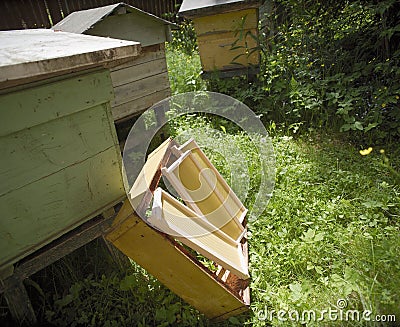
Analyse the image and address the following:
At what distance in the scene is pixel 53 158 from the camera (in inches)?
53.5

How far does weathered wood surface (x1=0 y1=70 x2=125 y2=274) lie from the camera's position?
1242 mm

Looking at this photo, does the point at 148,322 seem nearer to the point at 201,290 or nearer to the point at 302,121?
the point at 201,290

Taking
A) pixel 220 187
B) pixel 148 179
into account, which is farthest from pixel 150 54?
pixel 148 179

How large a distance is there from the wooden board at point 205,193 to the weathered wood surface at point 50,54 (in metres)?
0.70

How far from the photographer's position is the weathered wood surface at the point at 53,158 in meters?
1.24

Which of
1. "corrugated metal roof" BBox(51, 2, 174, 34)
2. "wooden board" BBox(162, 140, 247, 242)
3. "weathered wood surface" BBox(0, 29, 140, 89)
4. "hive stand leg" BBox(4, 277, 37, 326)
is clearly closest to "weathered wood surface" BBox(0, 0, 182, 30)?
"corrugated metal roof" BBox(51, 2, 174, 34)

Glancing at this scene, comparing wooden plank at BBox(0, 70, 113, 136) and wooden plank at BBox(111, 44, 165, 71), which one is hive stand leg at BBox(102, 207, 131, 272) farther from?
wooden plank at BBox(111, 44, 165, 71)

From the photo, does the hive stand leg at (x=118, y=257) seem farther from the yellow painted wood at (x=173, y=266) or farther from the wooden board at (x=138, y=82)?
the wooden board at (x=138, y=82)

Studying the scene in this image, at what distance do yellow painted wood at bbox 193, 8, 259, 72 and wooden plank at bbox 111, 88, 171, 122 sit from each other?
0.92 meters

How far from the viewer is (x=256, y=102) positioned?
387 centimetres

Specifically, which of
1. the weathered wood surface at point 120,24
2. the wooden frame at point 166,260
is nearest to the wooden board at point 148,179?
the wooden frame at point 166,260

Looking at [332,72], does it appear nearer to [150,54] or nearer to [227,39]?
[227,39]

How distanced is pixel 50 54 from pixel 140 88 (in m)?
1.75

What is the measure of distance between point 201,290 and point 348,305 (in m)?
0.72
